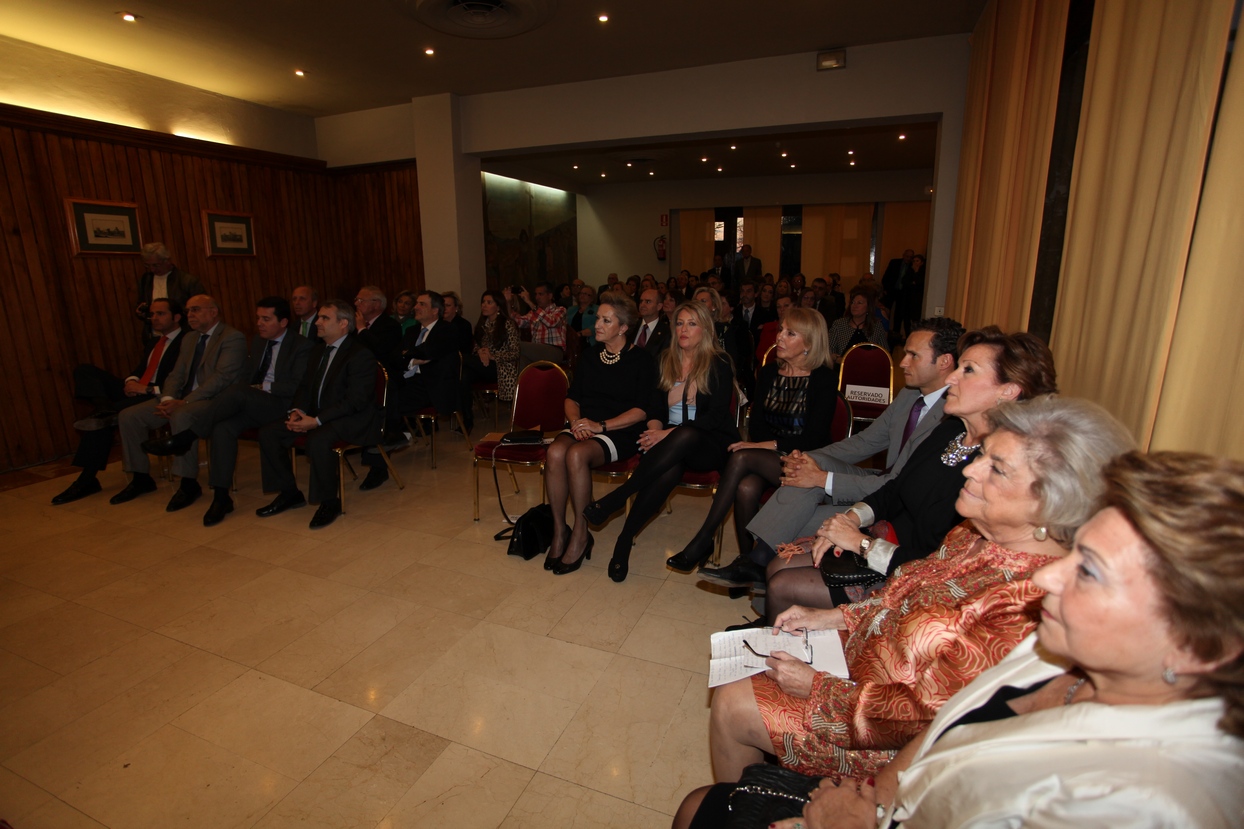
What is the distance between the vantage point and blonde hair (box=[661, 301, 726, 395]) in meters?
3.49

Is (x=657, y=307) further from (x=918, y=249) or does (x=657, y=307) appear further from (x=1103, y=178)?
(x=918, y=249)

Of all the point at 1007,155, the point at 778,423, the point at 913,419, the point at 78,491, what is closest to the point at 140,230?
the point at 78,491

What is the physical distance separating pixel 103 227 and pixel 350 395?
12.8 feet

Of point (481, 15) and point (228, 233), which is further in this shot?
point (228, 233)

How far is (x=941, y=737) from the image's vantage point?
1066 mm

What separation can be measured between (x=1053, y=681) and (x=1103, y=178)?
2.07 metres

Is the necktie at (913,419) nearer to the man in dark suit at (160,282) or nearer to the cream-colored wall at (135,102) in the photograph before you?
the man in dark suit at (160,282)

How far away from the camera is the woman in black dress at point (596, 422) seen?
11.2 feet

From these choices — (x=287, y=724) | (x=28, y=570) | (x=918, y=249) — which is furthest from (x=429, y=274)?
(x=918, y=249)

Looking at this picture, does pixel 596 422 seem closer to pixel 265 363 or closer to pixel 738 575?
pixel 738 575

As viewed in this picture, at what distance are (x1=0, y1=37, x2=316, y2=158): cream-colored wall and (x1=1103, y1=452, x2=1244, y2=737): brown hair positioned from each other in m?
7.94

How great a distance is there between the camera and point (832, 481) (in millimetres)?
2668

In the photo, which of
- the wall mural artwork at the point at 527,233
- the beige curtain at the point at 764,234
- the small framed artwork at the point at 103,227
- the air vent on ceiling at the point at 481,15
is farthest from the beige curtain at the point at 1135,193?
the beige curtain at the point at 764,234

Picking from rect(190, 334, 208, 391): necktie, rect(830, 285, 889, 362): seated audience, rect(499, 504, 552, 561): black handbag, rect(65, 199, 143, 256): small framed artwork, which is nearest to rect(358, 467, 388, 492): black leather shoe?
rect(190, 334, 208, 391): necktie
